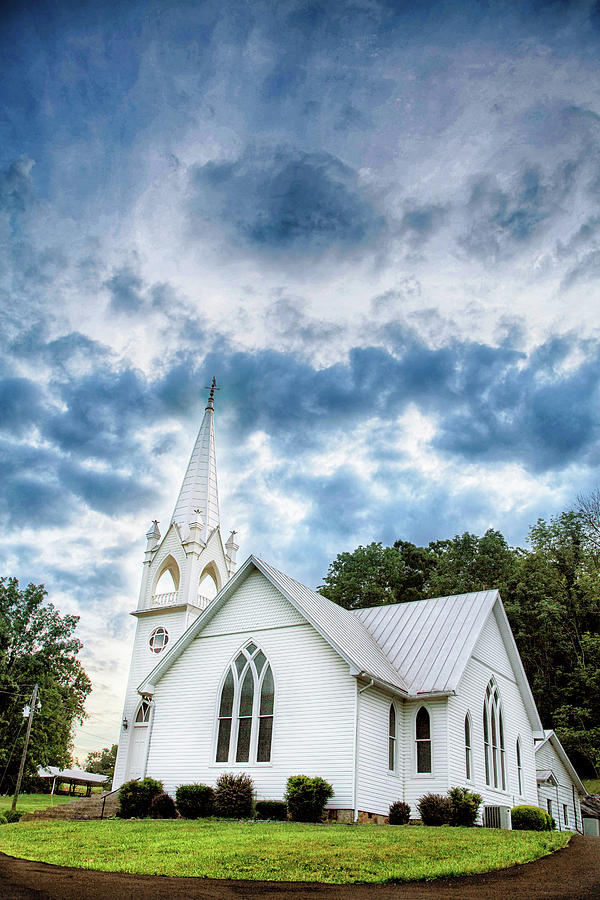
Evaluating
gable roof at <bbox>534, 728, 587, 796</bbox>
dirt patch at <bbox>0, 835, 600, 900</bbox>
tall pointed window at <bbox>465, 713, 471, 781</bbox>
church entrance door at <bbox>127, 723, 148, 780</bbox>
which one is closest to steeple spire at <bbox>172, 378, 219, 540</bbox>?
church entrance door at <bbox>127, 723, 148, 780</bbox>

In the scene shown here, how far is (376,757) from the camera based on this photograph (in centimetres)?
1922

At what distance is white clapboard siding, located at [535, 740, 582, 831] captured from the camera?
2855 centimetres

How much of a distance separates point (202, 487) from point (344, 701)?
1662 centimetres

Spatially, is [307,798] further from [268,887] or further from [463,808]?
[268,887]

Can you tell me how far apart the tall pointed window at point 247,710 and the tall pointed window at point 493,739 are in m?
7.45

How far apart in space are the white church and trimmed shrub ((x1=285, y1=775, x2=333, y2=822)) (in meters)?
0.61

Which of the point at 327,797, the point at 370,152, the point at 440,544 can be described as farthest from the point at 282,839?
the point at 440,544

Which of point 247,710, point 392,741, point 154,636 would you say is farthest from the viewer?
point 154,636

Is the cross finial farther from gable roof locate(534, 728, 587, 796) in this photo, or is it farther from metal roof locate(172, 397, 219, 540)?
gable roof locate(534, 728, 587, 796)

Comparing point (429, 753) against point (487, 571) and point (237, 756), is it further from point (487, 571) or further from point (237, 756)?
point (487, 571)

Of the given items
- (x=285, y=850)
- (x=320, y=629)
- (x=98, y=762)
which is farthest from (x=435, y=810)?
(x=98, y=762)

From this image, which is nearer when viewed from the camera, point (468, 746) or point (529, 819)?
point (529, 819)

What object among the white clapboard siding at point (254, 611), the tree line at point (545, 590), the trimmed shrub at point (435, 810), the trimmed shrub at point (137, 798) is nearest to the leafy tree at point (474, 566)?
the tree line at point (545, 590)

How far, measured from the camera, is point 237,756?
68.2 feet
